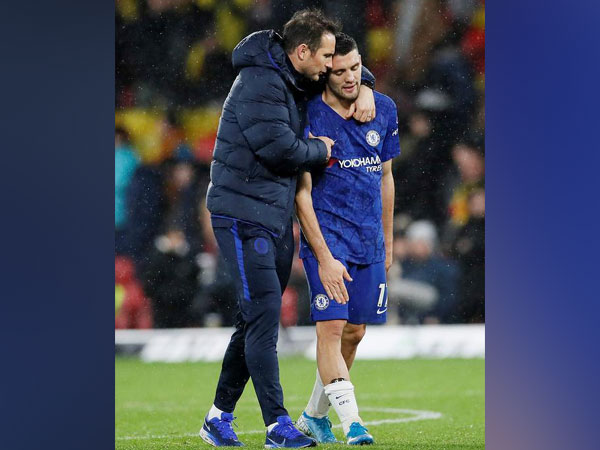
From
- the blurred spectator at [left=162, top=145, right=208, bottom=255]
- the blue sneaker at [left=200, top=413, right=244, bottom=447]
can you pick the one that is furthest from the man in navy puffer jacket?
the blurred spectator at [left=162, top=145, right=208, bottom=255]

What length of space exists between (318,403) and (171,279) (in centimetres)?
523

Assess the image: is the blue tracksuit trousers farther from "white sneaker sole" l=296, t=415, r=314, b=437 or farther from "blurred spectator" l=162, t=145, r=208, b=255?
"blurred spectator" l=162, t=145, r=208, b=255

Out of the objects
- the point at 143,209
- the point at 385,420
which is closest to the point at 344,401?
the point at 385,420

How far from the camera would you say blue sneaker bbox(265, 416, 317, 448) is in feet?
11.2

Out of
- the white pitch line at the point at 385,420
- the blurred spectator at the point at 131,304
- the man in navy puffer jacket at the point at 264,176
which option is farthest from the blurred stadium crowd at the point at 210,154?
the man in navy puffer jacket at the point at 264,176

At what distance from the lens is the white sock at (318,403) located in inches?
154

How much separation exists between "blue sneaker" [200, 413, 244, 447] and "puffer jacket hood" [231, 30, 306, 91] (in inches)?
50.5

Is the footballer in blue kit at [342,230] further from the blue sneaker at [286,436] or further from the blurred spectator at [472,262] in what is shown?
the blurred spectator at [472,262]

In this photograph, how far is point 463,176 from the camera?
970 centimetres

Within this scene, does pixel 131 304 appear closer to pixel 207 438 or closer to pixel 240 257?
pixel 207 438
